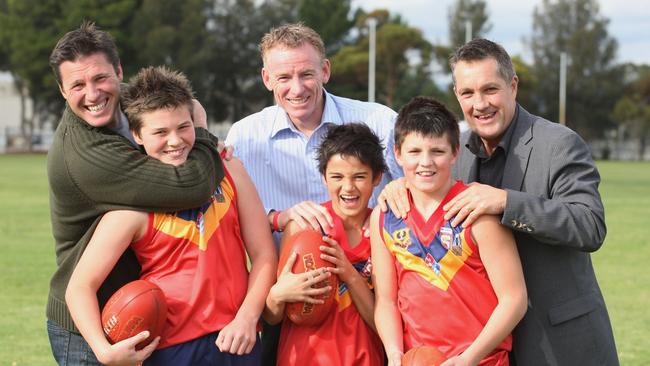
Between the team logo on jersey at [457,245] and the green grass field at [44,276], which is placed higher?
the team logo on jersey at [457,245]

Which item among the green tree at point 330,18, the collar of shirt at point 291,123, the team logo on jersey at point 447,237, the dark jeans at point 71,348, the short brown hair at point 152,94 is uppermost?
the green tree at point 330,18

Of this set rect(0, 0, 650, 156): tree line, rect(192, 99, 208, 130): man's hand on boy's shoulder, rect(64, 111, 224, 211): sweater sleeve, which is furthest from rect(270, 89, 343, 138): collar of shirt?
rect(0, 0, 650, 156): tree line

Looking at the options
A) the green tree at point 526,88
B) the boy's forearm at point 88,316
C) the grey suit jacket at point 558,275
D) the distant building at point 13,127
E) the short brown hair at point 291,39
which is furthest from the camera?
the green tree at point 526,88

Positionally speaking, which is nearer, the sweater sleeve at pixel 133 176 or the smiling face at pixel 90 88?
the sweater sleeve at pixel 133 176

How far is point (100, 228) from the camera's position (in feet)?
13.3

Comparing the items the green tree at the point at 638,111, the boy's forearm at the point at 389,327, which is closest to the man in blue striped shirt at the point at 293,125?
the boy's forearm at the point at 389,327

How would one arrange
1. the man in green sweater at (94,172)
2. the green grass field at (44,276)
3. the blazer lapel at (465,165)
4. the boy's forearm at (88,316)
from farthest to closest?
the green grass field at (44,276)
the blazer lapel at (465,165)
the man in green sweater at (94,172)
the boy's forearm at (88,316)

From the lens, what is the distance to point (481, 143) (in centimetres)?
463

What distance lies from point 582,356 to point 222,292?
180 centimetres

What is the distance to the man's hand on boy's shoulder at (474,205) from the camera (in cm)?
396

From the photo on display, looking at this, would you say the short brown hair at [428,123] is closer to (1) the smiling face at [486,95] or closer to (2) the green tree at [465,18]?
(1) the smiling face at [486,95]

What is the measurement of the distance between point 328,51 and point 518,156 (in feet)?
221

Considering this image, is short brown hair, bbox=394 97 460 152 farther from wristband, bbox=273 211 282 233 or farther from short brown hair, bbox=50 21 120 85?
short brown hair, bbox=50 21 120 85

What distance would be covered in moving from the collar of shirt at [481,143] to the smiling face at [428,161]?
1.43ft
